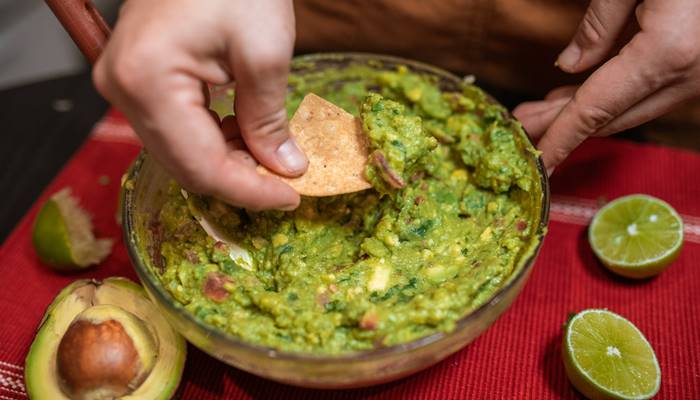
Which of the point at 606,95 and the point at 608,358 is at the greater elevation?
the point at 606,95

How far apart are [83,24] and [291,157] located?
0.52 metres

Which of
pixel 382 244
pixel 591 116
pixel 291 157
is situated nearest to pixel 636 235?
pixel 591 116

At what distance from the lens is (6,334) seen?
1719mm

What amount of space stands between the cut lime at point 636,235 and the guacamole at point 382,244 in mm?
376

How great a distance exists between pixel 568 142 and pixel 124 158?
1477 millimetres

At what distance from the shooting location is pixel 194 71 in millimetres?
1147

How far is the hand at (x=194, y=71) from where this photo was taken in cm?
109

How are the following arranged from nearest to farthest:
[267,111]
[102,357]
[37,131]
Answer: [267,111] < [102,357] < [37,131]

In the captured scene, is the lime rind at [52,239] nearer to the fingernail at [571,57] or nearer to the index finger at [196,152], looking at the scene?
the index finger at [196,152]

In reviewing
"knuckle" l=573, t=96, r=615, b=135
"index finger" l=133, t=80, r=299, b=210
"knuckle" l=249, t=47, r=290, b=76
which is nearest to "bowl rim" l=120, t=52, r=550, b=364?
"knuckle" l=573, t=96, r=615, b=135

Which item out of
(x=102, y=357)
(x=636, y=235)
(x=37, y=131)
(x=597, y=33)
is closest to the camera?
(x=102, y=357)

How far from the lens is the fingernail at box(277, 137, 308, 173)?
4.71 feet

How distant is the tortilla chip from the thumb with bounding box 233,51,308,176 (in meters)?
0.04

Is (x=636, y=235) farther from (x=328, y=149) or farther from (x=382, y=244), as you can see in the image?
(x=328, y=149)
